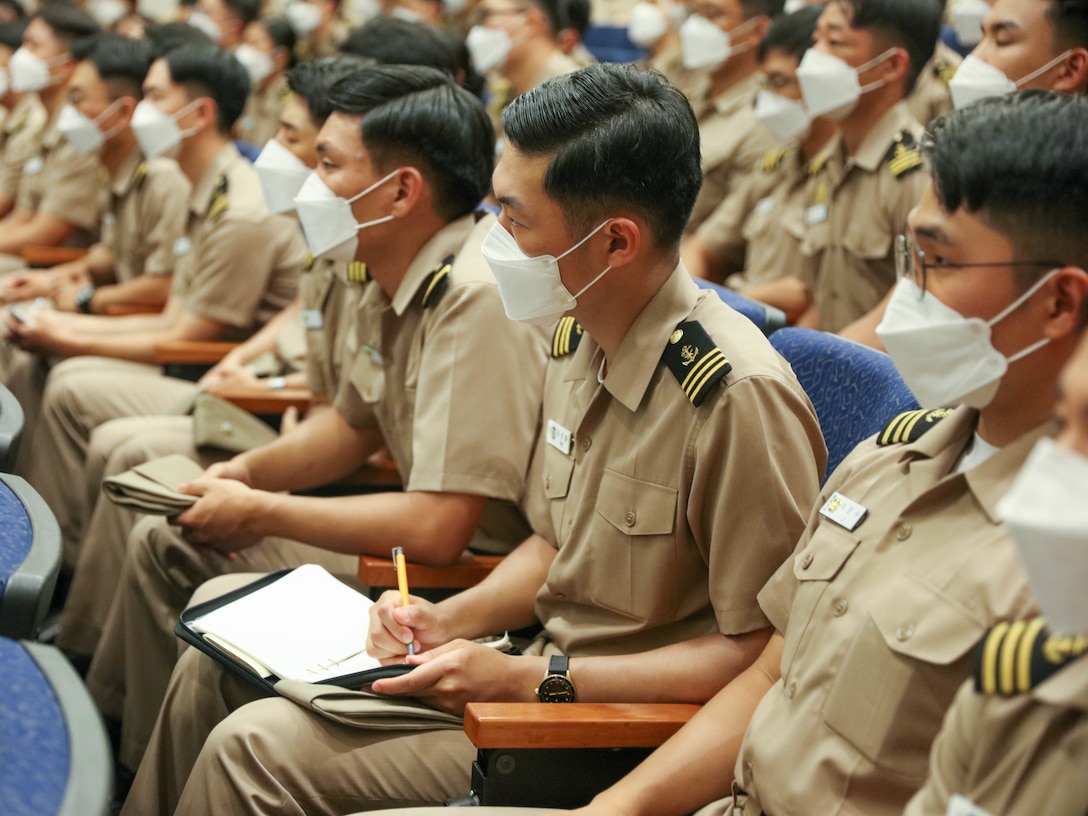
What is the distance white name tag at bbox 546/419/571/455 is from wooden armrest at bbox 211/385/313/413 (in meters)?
1.00

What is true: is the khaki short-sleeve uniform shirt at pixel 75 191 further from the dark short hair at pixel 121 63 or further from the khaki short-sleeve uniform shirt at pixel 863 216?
the khaki short-sleeve uniform shirt at pixel 863 216

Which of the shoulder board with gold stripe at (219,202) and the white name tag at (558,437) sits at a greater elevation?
the white name tag at (558,437)

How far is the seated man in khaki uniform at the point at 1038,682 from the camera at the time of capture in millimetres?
802

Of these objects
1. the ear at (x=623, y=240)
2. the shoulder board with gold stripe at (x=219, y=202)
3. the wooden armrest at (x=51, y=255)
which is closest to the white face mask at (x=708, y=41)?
the shoulder board with gold stripe at (x=219, y=202)

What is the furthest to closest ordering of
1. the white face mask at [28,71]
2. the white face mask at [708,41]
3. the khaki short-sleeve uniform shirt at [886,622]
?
the white face mask at [28,71], the white face mask at [708,41], the khaki short-sleeve uniform shirt at [886,622]

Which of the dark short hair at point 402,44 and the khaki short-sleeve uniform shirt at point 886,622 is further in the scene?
the dark short hair at point 402,44

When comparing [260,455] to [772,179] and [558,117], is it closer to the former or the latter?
[558,117]

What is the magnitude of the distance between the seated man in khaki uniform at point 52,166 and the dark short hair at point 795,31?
2.43 meters

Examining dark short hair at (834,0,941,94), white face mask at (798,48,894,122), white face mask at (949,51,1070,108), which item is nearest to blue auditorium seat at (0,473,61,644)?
white face mask at (949,51,1070,108)

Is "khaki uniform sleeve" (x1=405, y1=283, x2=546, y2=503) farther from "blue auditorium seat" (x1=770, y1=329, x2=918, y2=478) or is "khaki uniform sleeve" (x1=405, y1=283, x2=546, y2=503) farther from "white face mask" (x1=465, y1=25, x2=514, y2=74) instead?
"white face mask" (x1=465, y1=25, x2=514, y2=74)

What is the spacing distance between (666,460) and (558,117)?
46cm

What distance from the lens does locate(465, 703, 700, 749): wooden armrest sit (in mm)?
1354

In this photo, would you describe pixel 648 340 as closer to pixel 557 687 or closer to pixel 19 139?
pixel 557 687

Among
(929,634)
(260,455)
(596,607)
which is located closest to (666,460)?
(596,607)
